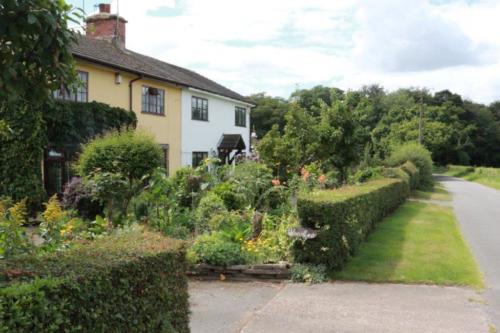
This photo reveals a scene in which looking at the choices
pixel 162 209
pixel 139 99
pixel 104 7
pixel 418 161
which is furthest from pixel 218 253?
pixel 418 161

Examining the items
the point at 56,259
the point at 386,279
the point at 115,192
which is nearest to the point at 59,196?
the point at 115,192

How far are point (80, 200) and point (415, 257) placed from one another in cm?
837

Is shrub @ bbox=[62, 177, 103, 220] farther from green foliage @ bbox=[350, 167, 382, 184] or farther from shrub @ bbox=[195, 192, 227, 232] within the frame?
green foliage @ bbox=[350, 167, 382, 184]

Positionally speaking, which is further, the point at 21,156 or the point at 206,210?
the point at 21,156

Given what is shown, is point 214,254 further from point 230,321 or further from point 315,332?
point 315,332

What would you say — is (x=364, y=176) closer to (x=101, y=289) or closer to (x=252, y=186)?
(x=252, y=186)

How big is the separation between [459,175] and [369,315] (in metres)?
59.0

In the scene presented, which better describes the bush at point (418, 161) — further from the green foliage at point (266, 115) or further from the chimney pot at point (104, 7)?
the green foliage at point (266, 115)

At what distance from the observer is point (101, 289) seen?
332 centimetres

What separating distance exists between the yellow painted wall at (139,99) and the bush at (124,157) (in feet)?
17.1

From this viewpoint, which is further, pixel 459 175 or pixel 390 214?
pixel 459 175

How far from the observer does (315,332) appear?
18.6ft

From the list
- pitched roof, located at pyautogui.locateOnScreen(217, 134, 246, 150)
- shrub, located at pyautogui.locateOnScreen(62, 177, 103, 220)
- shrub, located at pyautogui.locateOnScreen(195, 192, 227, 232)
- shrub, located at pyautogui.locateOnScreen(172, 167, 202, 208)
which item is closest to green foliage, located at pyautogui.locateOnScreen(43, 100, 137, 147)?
shrub, located at pyautogui.locateOnScreen(62, 177, 103, 220)

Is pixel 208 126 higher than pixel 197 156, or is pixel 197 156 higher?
A: pixel 208 126
